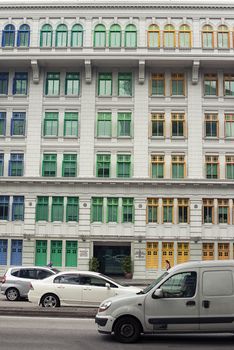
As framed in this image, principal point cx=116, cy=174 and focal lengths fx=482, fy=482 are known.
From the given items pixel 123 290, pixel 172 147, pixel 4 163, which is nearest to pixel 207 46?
pixel 172 147

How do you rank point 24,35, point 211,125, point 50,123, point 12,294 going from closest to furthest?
1. point 12,294
2. point 211,125
3. point 50,123
4. point 24,35

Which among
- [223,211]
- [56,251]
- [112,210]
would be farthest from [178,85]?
[56,251]

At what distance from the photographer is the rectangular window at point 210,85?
120 ft

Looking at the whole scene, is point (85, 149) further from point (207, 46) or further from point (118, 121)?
point (207, 46)

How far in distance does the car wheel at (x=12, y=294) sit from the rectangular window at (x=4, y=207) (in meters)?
16.3

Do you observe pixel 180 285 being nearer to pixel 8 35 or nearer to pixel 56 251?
pixel 56 251

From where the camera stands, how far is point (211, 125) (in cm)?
3600

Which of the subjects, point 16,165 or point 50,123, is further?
point 50,123

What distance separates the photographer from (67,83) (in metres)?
36.9

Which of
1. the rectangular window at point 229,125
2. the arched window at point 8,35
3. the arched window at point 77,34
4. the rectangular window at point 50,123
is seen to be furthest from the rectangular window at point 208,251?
the arched window at point 8,35

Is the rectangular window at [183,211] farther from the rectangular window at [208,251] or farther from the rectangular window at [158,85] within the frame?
the rectangular window at [158,85]

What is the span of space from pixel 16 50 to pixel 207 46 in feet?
47.5

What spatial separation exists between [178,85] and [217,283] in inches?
1102

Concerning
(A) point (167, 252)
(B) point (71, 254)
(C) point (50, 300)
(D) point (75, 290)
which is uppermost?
(A) point (167, 252)
